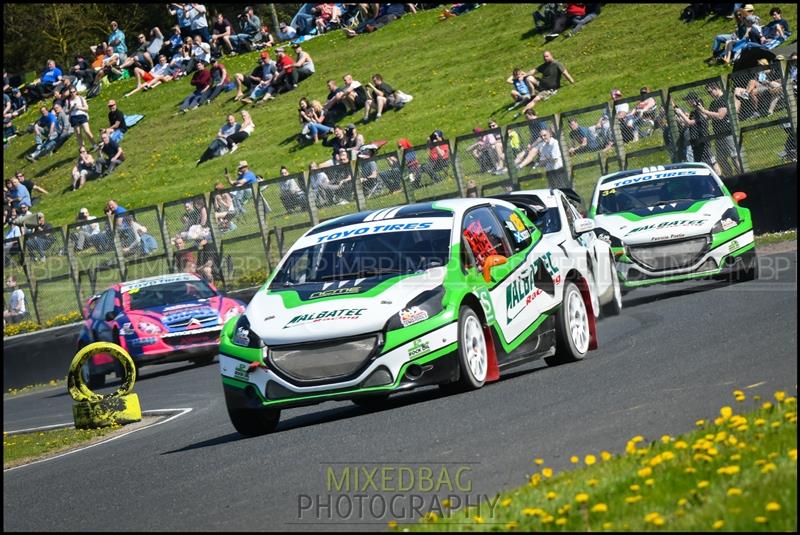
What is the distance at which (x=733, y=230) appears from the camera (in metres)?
17.0

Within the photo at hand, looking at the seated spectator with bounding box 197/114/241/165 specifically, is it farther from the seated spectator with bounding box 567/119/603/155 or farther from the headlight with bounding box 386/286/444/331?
the headlight with bounding box 386/286/444/331

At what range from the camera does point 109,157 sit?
139 feet

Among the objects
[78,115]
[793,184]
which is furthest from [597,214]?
[78,115]

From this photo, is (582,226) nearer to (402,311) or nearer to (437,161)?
(402,311)

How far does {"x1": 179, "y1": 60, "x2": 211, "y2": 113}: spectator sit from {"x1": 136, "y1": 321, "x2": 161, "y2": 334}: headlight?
80.3 feet

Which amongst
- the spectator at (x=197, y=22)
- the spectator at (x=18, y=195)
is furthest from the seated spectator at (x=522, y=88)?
the spectator at (x=197, y=22)

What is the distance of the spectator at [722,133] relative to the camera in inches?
888

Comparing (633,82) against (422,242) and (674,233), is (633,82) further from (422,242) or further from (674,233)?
(422,242)

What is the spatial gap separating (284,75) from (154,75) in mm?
9299

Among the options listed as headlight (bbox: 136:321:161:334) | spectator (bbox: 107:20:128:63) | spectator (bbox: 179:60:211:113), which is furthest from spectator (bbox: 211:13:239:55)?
headlight (bbox: 136:321:161:334)

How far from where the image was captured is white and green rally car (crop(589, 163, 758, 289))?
55.4 feet

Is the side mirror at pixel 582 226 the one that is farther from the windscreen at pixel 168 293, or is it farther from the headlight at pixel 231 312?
the windscreen at pixel 168 293

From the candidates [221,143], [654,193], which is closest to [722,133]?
[654,193]

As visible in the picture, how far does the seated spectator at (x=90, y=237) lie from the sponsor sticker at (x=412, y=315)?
1668 centimetres
